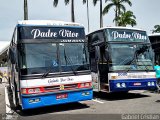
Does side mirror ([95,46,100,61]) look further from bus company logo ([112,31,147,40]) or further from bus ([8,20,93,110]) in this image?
bus ([8,20,93,110])

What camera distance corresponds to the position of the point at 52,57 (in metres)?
9.93

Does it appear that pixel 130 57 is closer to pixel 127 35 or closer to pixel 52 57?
pixel 127 35

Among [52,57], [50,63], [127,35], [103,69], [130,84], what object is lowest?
[130,84]

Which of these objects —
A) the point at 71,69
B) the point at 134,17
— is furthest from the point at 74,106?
the point at 134,17

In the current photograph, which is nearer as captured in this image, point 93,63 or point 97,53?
point 97,53

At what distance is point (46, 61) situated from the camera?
386 inches

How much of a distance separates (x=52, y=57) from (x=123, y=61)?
12.7 ft

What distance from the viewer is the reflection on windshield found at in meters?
12.5

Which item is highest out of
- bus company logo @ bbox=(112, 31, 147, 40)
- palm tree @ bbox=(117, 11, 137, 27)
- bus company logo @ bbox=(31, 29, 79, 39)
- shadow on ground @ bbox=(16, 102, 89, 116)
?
palm tree @ bbox=(117, 11, 137, 27)

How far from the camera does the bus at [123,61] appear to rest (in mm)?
12422

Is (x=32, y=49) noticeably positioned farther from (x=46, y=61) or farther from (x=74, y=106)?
(x=74, y=106)

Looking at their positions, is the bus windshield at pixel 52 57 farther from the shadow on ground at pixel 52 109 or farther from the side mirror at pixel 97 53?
the side mirror at pixel 97 53

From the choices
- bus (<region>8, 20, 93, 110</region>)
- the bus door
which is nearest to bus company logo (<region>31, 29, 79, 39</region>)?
bus (<region>8, 20, 93, 110</region>)

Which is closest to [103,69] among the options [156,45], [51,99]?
[51,99]
